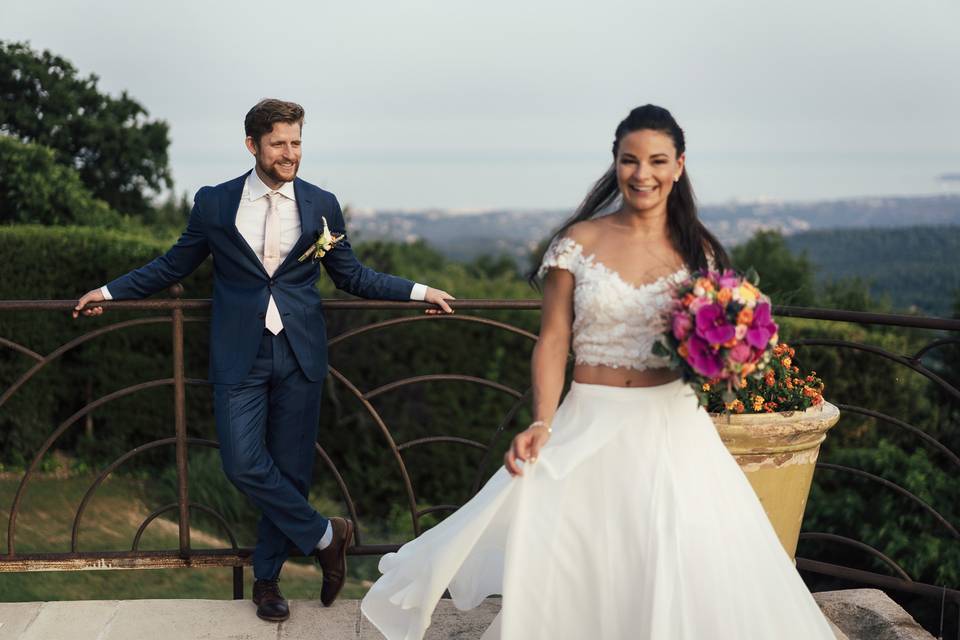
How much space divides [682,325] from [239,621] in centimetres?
204

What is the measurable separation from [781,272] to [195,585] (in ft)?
35.2

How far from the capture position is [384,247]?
11109 millimetres

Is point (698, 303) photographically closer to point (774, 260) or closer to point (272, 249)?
point (272, 249)

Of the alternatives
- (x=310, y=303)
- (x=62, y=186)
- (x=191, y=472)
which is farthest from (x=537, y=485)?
(x=62, y=186)

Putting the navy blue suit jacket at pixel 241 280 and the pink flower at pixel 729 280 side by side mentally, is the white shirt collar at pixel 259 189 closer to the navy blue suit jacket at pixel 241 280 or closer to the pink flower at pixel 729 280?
the navy blue suit jacket at pixel 241 280

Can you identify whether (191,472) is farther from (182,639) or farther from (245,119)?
(245,119)

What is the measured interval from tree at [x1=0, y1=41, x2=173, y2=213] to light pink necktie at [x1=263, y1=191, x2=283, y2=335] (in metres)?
8.60

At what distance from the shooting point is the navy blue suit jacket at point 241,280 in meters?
3.45

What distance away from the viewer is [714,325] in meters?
2.56

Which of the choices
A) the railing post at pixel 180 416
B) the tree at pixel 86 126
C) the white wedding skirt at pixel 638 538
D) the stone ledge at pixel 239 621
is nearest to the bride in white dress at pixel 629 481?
the white wedding skirt at pixel 638 538

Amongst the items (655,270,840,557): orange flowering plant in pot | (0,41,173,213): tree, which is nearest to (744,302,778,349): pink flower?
(655,270,840,557): orange flowering plant in pot

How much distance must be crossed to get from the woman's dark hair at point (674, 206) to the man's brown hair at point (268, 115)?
1.03m

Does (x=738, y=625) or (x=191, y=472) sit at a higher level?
(x=738, y=625)

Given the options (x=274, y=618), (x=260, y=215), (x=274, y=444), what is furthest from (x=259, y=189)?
(x=274, y=618)
